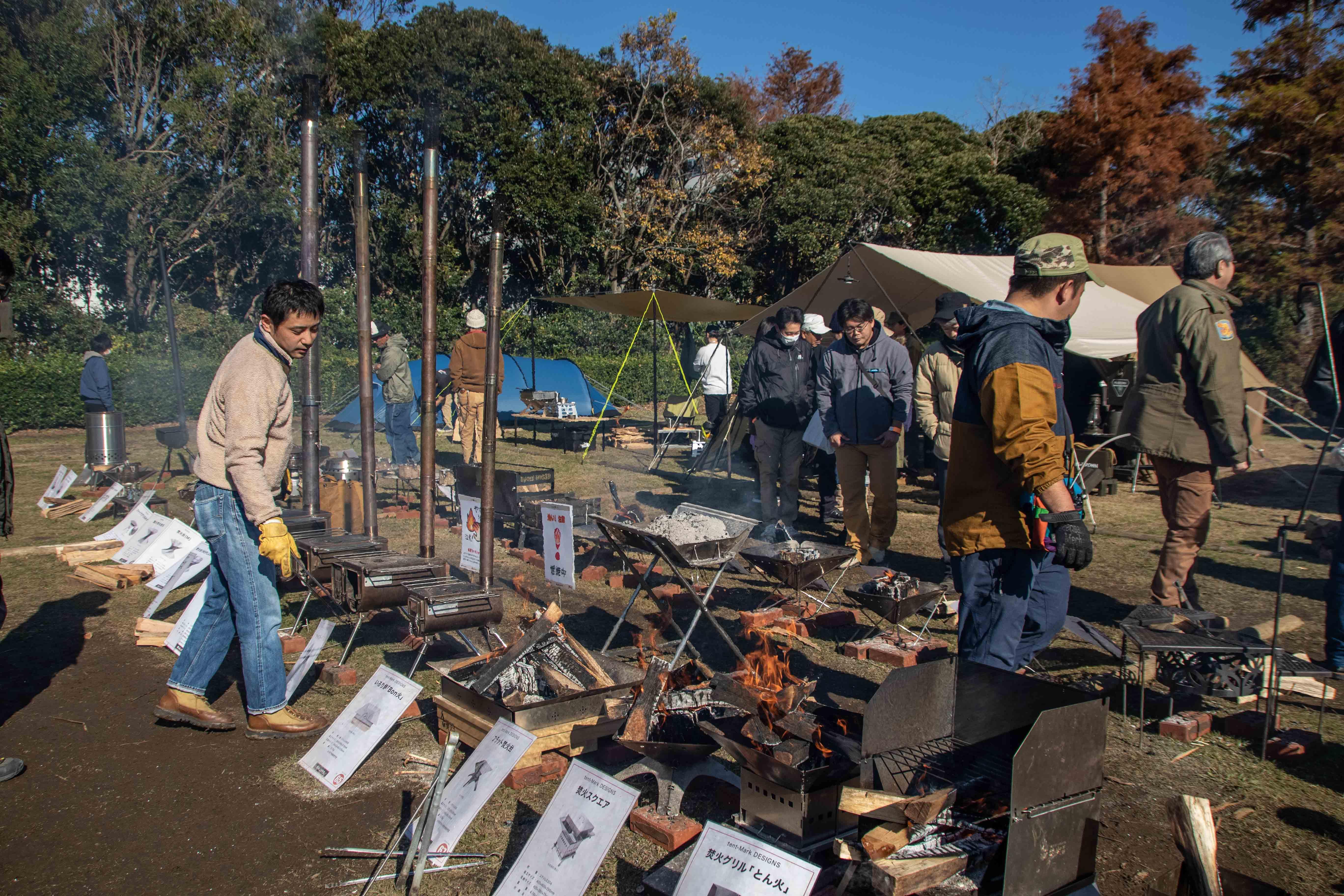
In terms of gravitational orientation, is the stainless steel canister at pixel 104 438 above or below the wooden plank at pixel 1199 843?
above

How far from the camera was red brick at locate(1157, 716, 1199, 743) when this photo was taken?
394 centimetres

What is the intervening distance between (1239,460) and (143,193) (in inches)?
1083

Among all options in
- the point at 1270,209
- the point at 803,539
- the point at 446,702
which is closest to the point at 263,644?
the point at 446,702

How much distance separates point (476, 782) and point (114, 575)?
5.50 metres

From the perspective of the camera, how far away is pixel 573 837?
2674mm

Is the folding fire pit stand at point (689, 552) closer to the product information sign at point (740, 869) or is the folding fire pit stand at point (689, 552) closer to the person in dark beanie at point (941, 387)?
the product information sign at point (740, 869)

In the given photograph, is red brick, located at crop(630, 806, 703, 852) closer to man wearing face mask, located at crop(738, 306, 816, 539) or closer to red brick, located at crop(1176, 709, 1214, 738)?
red brick, located at crop(1176, 709, 1214, 738)

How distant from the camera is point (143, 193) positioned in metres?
24.1

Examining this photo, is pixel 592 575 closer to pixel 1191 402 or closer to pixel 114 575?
pixel 114 575

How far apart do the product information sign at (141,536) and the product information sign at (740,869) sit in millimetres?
6304

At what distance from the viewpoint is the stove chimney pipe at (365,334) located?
6184mm

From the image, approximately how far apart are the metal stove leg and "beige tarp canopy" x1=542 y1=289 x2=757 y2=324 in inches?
366

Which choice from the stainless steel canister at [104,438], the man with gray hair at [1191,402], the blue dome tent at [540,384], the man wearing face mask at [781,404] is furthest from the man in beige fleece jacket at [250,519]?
the blue dome tent at [540,384]

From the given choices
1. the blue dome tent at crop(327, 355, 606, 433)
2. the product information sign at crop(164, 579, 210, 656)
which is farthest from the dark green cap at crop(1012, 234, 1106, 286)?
the blue dome tent at crop(327, 355, 606, 433)
